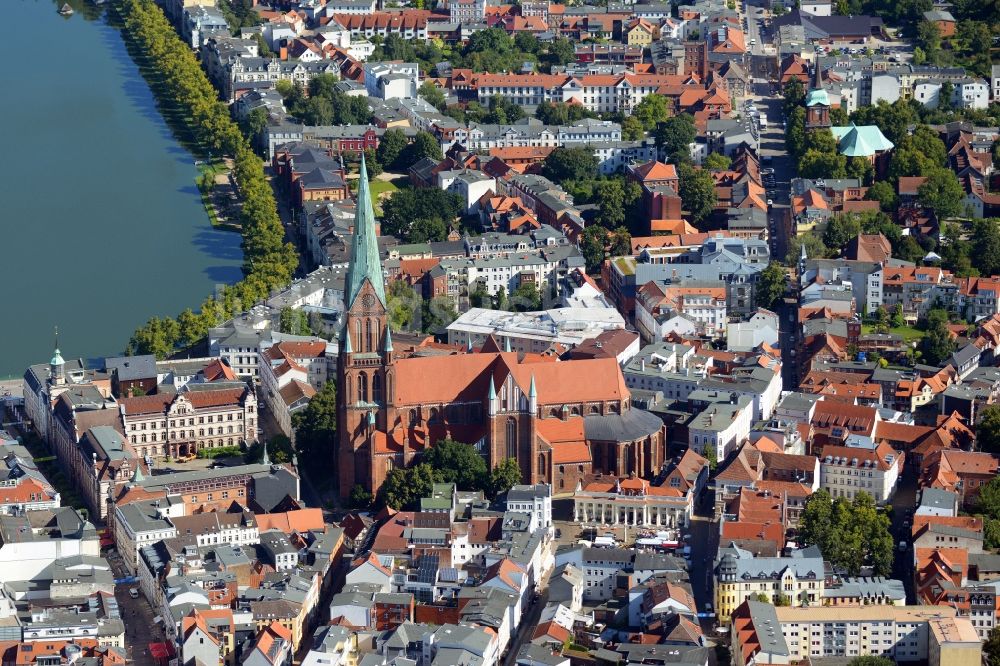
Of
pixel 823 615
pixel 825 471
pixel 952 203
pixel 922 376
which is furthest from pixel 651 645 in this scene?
pixel 952 203

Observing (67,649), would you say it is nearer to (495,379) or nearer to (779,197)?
(495,379)

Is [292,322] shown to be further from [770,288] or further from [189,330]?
[770,288]

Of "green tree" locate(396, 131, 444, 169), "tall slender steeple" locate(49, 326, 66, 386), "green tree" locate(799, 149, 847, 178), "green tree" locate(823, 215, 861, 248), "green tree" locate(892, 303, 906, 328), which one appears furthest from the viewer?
"green tree" locate(396, 131, 444, 169)

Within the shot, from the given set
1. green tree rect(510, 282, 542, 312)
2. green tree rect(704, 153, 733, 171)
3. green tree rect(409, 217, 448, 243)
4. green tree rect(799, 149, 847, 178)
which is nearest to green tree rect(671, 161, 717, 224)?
green tree rect(704, 153, 733, 171)

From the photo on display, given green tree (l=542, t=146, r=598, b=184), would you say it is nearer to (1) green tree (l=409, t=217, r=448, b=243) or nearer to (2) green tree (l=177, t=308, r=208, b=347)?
(1) green tree (l=409, t=217, r=448, b=243)

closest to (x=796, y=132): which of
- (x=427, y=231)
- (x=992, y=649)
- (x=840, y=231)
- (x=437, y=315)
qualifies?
(x=840, y=231)
